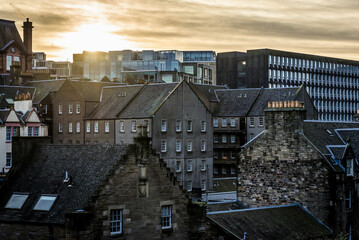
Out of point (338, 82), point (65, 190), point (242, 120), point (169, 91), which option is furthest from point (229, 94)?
point (65, 190)

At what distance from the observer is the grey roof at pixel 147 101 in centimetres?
9656

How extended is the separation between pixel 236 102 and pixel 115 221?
7830cm

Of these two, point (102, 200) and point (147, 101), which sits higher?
point (147, 101)

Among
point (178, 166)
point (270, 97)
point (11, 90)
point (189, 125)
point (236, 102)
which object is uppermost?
point (11, 90)

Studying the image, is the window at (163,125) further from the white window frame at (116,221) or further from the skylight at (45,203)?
the white window frame at (116,221)

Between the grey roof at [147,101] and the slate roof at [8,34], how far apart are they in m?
40.4

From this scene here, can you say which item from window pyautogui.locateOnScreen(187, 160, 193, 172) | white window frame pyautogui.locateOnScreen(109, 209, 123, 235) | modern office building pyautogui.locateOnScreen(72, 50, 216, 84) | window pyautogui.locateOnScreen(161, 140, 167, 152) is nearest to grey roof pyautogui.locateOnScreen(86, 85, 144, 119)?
window pyautogui.locateOnScreen(161, 140, 167, 152)

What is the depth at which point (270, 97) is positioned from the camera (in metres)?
110

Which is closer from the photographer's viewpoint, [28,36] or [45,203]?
[45,203]

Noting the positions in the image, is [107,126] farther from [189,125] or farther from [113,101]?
[189,125]

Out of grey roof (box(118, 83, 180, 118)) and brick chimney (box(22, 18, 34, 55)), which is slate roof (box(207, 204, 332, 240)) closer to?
grey roof (box(118, 83, 180, 118))

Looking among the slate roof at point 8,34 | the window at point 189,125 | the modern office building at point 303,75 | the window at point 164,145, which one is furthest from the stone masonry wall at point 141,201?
the modern office building at point 303,75

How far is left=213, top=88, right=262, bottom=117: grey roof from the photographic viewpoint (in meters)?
111

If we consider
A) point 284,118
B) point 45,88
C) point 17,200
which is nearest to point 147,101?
point 45,88
